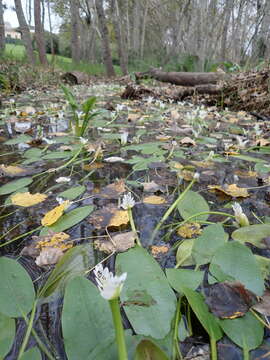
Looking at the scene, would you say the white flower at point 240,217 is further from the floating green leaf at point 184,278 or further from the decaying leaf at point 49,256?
the decaying leaf at point 49,256

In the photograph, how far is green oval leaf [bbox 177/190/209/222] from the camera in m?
0.77

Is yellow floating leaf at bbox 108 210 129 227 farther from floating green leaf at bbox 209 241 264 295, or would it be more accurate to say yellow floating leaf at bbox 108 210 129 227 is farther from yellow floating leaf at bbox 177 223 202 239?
floating green leaf at bbox 209 241 264 295

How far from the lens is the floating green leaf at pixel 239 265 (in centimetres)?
49

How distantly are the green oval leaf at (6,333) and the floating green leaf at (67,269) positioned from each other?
0.23ft

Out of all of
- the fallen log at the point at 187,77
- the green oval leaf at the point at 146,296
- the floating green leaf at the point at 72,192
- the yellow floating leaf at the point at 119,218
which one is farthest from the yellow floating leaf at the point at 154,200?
the fallen log at the point at 187,77

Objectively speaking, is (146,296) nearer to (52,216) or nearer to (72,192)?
(52,216)

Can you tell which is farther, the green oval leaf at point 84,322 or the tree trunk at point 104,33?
the tree trunk at point 104,33

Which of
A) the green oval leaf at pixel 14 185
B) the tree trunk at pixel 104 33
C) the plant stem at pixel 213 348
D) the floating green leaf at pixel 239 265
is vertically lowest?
the plant stem at pixel 213 348

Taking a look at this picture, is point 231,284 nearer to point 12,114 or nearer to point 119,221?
point 119,221

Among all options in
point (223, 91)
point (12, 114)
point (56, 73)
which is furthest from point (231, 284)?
point (56, 73)

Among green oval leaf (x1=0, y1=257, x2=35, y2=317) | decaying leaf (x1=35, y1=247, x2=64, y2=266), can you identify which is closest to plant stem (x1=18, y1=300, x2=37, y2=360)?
green oval leaf (x1=0, y1=257, x2=35, y2=317)

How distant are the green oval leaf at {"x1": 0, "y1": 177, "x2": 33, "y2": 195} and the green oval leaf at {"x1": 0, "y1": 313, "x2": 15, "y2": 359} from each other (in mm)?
551

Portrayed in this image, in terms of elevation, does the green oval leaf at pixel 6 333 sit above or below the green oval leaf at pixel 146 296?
below

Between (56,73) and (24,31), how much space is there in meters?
1.64
